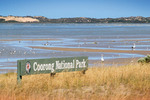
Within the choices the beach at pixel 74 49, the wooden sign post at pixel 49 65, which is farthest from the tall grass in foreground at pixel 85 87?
the beach at pixel 74 49

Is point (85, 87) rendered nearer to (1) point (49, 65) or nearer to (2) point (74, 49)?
(1) point (49, 65)

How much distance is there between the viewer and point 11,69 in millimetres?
23844

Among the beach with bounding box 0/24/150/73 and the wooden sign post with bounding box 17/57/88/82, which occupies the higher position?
the wooden sign post with bounding box 17/57/88/82

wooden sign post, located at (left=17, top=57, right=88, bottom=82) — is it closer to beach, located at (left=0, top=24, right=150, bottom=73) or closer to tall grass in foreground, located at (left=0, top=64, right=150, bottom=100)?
tall grass in foreground, located at (left=0, top=64, right=150, bottom=100)

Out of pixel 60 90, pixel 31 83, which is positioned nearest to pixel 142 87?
pixel 60 90

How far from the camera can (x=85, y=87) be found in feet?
36.8

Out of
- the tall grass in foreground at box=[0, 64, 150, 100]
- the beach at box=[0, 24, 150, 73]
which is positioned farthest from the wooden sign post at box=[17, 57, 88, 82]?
the beach at box=[0, 24, 150, 73]

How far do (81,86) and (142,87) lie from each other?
2005 mm

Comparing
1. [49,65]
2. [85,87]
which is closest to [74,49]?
[49,65]

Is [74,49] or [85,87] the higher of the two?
[85,87]

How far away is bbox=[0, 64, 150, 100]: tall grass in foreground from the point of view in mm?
9750

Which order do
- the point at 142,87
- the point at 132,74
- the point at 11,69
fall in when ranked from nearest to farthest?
the point at 142,87
the point at 132,74
the point at 11,69

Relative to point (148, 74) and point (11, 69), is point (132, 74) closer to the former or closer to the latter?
point (148, 74)

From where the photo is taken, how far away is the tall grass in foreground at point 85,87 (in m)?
9.75
